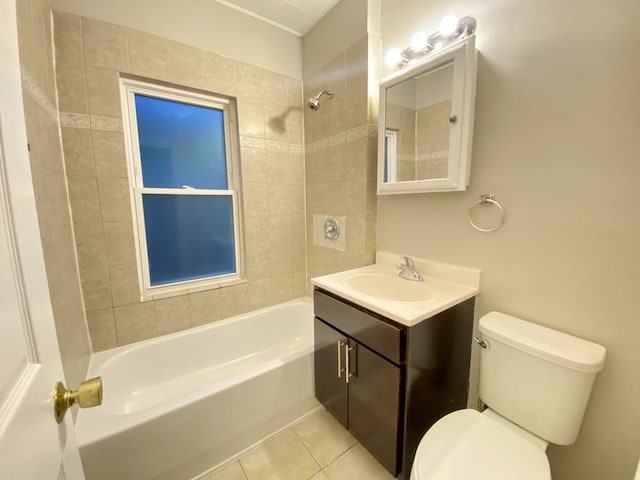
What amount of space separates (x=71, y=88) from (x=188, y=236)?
3.26ft

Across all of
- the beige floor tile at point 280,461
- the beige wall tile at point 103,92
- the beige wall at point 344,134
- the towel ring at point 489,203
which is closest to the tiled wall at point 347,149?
the beige wall at point 344,134

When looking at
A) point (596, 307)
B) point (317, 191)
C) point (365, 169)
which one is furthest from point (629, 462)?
point (317, 191)

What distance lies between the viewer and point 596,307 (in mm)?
969

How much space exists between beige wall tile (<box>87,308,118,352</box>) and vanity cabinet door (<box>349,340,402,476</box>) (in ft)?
4.79

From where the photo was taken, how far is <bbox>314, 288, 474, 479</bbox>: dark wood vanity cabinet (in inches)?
43.1

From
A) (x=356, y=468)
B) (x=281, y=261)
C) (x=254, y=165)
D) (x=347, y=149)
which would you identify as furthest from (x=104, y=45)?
(x=356, y=468)

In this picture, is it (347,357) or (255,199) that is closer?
(347,357)

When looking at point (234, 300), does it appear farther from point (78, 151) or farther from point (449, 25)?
point (449, 25)

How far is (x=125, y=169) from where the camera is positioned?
1.58 m

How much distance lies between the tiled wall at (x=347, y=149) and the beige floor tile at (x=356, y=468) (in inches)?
41.6

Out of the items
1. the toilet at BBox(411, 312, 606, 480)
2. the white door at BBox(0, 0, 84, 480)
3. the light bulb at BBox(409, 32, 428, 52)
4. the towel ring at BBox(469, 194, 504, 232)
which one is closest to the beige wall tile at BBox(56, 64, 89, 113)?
the white door at BBox(0, 0, 84, 480)

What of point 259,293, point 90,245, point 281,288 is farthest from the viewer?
point 281,288

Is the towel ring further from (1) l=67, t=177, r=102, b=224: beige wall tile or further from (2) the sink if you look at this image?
(1) l=67, t=177, r=102, b=224: beige wall tile

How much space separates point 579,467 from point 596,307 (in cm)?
68
